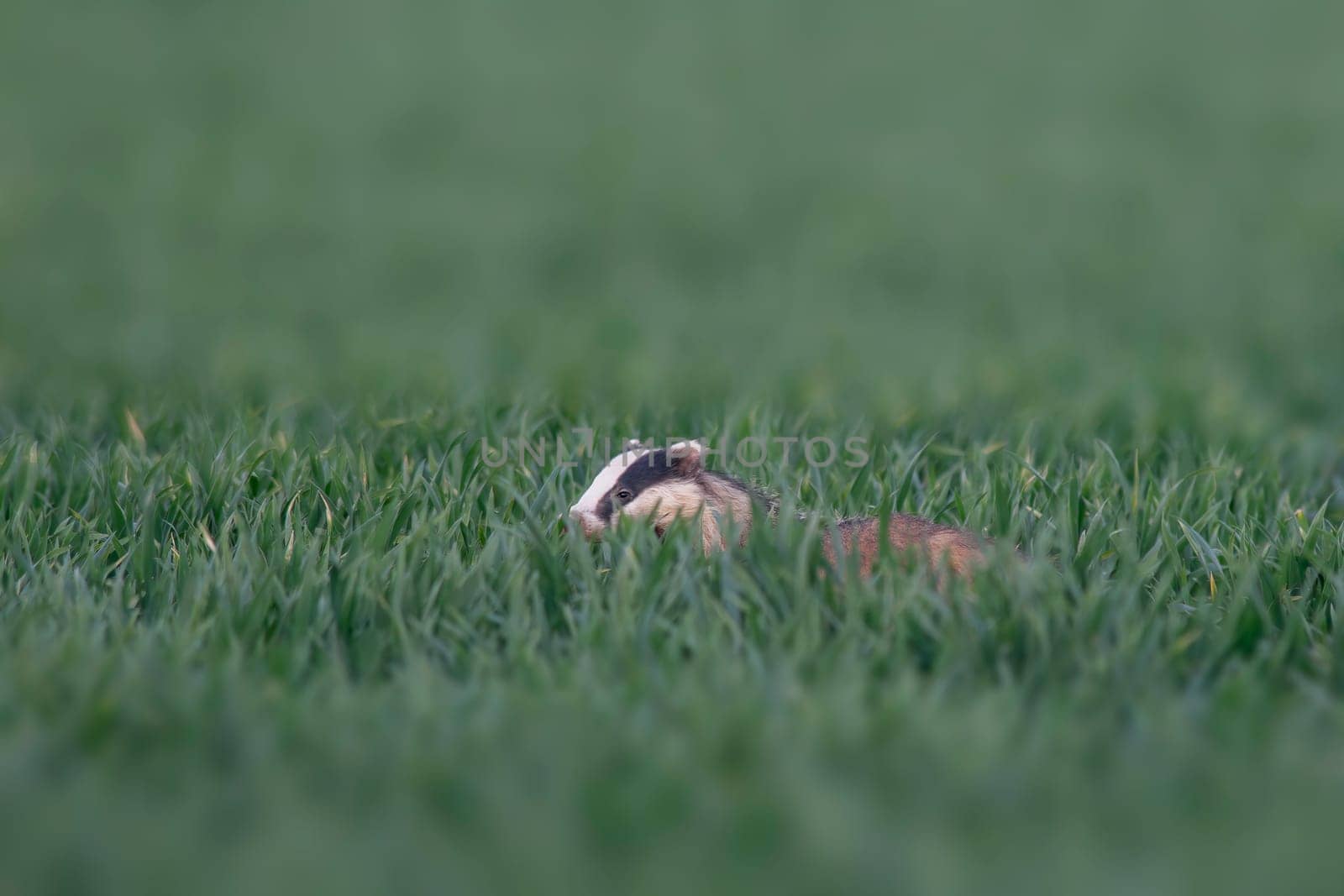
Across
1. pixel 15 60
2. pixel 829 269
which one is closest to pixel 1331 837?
pixel 829 269

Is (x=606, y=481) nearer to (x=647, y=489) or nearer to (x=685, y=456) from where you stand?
(x=647, y=489)

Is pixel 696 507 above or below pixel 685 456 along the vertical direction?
below

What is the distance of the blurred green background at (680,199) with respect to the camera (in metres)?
8.56

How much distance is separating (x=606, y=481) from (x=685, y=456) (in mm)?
273

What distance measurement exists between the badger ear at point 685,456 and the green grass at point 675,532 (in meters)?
0.35

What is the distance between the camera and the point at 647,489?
4.76 meters

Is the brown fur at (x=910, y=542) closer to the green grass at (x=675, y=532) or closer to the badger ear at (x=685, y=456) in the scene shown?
the green grass at (x=675, y=532)

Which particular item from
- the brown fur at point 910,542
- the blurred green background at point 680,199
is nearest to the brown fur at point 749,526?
Answer: the brown fur at point 910,542

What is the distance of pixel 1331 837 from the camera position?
3.01 m

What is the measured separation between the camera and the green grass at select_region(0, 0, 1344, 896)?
123 inches

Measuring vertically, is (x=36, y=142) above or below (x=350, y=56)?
below

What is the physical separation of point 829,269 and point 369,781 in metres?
8.76

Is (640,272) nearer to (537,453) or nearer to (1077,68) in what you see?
(537,453)

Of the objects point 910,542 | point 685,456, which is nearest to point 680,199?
Answer: point 685,456
